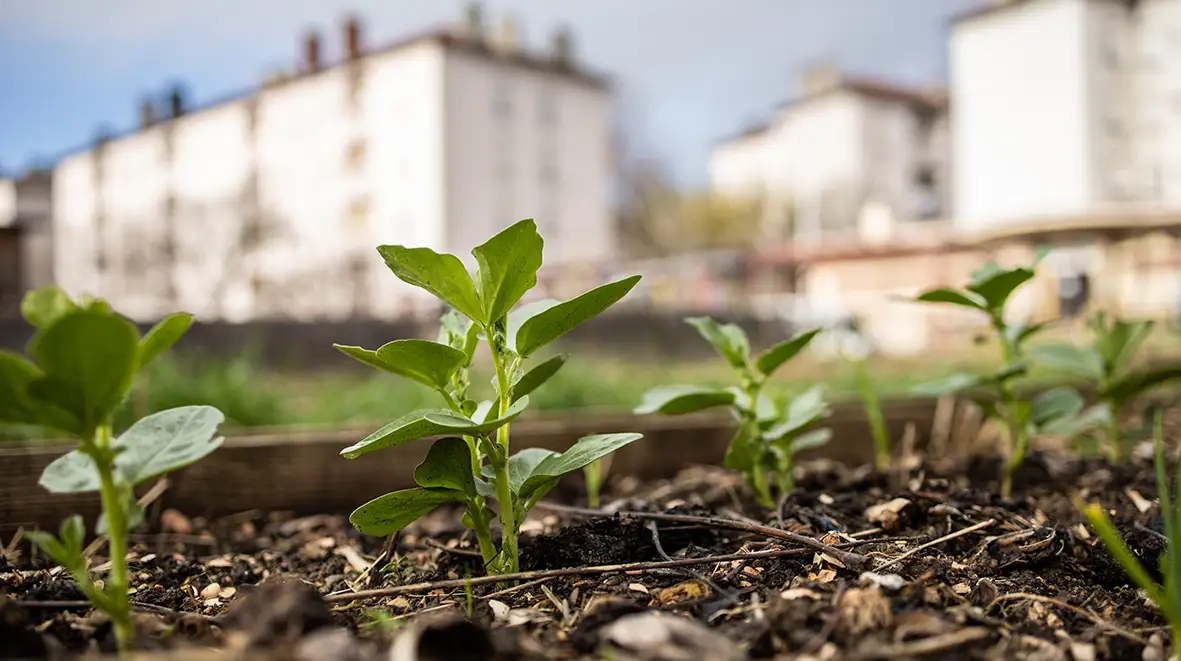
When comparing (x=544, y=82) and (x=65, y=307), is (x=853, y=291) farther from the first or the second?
(x=65, y=307)

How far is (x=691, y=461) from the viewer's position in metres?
1.96

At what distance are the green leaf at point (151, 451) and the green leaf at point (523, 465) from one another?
0.98 feet

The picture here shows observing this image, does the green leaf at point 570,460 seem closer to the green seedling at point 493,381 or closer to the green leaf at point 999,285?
the green seedling at point 493,381

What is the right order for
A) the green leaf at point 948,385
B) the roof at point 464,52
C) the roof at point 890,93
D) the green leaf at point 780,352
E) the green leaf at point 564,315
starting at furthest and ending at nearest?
the roof at point 890,93, the roof at point 464,52, the green leaf at point 948,385, the green leaf at point 780,352, the green leaf at point 564,315

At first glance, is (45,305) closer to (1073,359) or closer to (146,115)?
(1073,359)

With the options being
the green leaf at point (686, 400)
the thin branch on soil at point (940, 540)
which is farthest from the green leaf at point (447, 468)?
the thin branch on soil at point (940, 540)

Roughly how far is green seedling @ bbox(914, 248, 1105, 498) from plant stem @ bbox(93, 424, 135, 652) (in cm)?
103

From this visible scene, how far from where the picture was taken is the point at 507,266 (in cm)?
80

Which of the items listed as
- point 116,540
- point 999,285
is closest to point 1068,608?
point 999,285

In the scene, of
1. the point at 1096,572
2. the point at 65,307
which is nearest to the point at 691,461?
the point at 1096,572

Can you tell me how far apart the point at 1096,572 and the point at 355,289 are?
19063 millimetres

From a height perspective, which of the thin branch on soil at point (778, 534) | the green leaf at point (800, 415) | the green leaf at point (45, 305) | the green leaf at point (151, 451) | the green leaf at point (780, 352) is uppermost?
the green leaf at point (45, 305)

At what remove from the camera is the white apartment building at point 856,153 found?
25875 millimetres

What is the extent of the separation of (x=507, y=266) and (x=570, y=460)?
0.67 ft
